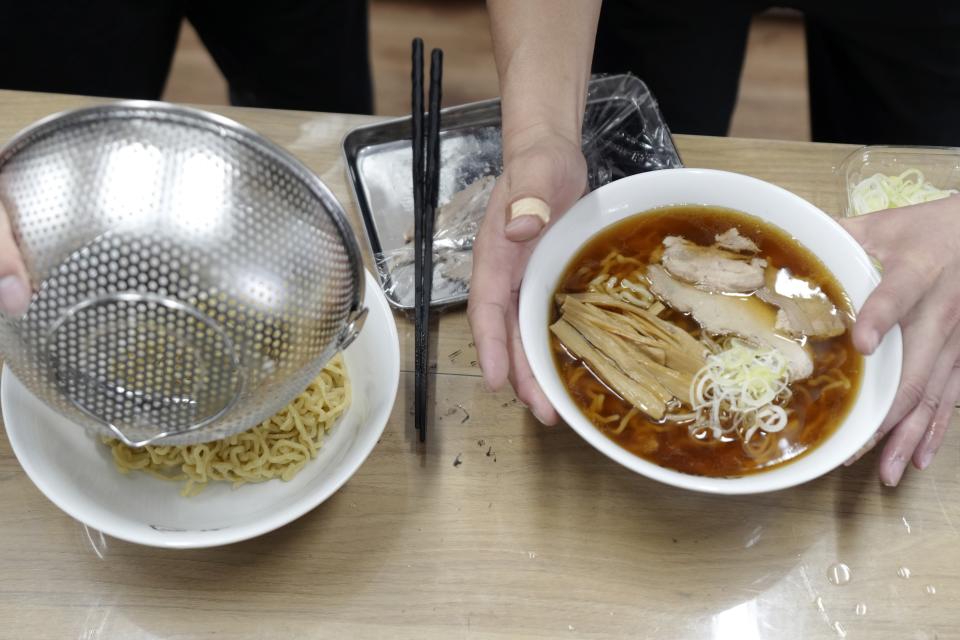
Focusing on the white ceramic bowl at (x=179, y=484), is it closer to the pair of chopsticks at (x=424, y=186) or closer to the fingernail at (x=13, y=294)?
the pair of chopsticks at (x=424, y=186)

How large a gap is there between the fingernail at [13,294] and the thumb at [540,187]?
0.68m

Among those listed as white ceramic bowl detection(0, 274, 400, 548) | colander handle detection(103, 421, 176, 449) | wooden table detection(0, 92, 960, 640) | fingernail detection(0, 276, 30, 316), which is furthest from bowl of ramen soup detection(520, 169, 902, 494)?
fingernail detection(0, 276, 30, 316)

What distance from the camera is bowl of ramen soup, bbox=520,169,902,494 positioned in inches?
48.3

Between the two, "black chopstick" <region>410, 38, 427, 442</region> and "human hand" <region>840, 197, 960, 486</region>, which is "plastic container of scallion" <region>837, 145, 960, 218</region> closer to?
"human hand" <region>840, 197, 960, 486</region>

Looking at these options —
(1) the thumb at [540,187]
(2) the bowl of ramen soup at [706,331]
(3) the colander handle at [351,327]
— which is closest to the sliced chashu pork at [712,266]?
(2) the bowl of ramen soup at [706,331]

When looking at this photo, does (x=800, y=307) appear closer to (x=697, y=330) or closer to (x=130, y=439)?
(x=697, y=330)

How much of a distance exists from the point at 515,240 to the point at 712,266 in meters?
0.37

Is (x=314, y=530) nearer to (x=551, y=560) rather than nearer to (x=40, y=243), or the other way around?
(x=551, y=560)

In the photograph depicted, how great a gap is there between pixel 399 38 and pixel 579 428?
111 inches

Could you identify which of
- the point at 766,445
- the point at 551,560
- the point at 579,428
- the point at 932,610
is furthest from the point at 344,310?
the point at 932,610

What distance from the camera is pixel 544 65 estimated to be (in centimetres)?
151

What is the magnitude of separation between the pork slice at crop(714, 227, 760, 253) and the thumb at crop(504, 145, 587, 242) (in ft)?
0.91

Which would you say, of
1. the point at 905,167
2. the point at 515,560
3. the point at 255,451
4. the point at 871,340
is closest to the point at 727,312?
the point at 871,340

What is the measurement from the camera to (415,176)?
1485 millimetres
